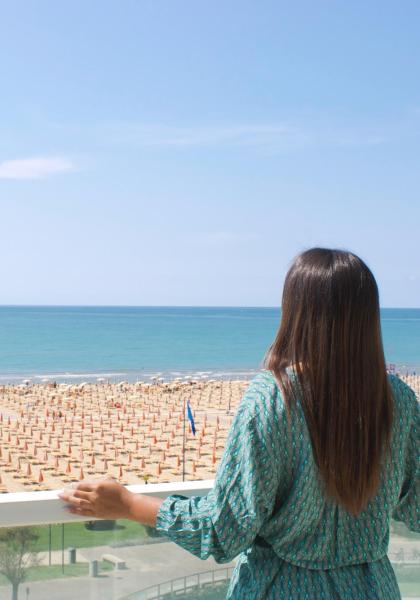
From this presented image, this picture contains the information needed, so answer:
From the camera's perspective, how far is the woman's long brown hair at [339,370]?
1.12m

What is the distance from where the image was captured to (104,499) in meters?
1.31

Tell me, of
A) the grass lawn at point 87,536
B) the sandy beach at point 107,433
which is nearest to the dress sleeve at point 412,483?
the grass lawn at point 87,536

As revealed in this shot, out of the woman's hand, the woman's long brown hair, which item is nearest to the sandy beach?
the woman's hand

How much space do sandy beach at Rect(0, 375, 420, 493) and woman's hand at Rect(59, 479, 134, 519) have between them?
16539 mm

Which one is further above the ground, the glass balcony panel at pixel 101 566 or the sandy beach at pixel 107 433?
the glass balcony panel at pixel 101 566

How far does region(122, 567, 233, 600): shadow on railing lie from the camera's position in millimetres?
1871

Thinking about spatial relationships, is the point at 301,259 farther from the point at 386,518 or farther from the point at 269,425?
the point at 386,518

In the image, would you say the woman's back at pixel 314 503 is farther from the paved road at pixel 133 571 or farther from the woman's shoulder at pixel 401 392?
the paved road at pixel 133 571

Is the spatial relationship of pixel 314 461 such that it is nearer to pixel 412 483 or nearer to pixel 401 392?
pixel 401 392

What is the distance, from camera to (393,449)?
48.8 inches

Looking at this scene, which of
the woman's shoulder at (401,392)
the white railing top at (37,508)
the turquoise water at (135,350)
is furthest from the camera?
the turquoise water at (135,350)

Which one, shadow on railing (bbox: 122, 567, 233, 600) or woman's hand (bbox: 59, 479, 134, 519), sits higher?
woman's hand (bbox: 59, 479, 134, 519)

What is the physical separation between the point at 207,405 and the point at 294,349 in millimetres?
34179

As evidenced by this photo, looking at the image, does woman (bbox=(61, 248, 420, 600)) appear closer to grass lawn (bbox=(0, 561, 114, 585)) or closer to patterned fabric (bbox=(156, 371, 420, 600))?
patterned fabric (bbox=(156, 371, 420, 600))
